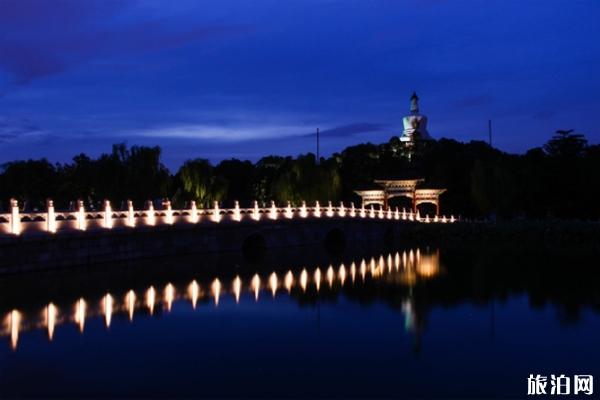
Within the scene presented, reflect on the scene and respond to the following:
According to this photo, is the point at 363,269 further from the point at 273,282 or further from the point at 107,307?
the point at 107,307

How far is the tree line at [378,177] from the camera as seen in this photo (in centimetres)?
4216

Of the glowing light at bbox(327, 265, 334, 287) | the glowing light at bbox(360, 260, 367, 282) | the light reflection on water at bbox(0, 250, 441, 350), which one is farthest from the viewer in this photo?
the glowing light at bbox(360, 260, 367, 282)

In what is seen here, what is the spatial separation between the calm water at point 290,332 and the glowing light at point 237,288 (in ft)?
0.10

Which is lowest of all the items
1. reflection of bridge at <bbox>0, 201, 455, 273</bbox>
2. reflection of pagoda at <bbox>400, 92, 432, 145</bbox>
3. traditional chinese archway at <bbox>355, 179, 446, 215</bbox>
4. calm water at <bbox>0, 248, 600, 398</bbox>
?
calm water at <bbox>0, 248, 600, 398</bbox>

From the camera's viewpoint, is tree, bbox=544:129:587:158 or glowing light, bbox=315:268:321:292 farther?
tree, bbox=544:129:587:158

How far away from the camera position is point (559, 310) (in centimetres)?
1645

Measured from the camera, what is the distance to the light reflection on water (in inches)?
549

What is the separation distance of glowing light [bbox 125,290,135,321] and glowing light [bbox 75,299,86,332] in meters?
0.93

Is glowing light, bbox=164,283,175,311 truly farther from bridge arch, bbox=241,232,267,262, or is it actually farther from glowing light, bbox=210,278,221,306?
bridge arch, bbox=241,232,267,262

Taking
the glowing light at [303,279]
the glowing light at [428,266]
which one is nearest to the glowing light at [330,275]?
the glowing light at [303,279]

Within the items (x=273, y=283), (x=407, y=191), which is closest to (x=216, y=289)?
(x=273, y=283)

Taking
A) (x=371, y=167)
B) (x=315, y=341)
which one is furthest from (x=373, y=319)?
(x=371, y=167)

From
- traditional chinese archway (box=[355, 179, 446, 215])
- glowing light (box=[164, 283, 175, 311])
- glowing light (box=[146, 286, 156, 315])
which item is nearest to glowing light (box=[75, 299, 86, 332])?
glowing light (box=[146, 286, 156, 315])

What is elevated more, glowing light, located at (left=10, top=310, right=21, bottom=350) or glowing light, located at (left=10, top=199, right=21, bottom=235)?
glowing light, located at (left=10, top=199, right=21, bottom=235)
